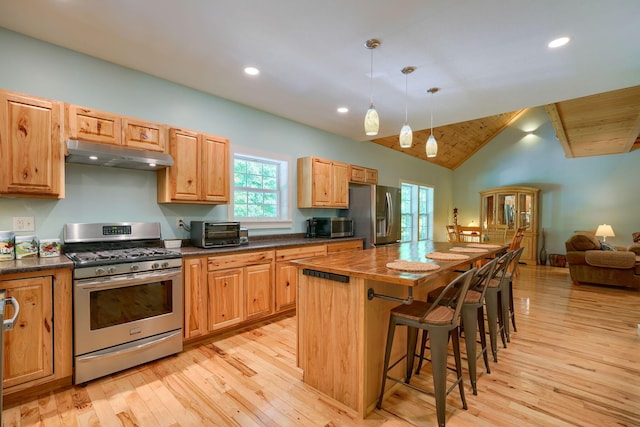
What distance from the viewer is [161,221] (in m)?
3.13

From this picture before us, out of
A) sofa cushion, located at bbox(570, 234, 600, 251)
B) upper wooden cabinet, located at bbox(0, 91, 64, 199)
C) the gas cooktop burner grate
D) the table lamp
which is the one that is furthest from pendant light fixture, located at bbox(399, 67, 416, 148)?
the table lamp

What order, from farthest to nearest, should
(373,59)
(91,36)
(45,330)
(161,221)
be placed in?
(161,221)
(373,59)
(91,36)
(45,330)

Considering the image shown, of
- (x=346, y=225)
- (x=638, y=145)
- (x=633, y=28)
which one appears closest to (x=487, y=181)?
(x=638, y=145)

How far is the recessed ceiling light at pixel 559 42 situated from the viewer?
7.82ft

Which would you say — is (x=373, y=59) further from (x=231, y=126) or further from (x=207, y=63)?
(x=231, y=126)

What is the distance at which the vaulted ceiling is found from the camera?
6.82ft

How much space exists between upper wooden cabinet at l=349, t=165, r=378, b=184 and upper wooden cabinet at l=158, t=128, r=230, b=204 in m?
2.30

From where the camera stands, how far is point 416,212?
24.4 feet

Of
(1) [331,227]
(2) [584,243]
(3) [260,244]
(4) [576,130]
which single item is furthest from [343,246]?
(4) [576,130]

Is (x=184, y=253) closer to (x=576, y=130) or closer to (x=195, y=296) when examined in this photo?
(x=195, y=296)

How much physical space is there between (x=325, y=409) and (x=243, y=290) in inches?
61.0

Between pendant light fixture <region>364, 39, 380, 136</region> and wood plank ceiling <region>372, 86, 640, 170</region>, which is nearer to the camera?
pendant light fixture <region>364, 39, 380, 136</region>

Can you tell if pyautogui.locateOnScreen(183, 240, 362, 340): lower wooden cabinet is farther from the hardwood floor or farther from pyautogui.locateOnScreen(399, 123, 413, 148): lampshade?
pyautogui.locateOnScreen(399, 123, 413, 148): lampshade

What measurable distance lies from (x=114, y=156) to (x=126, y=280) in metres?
1.02
